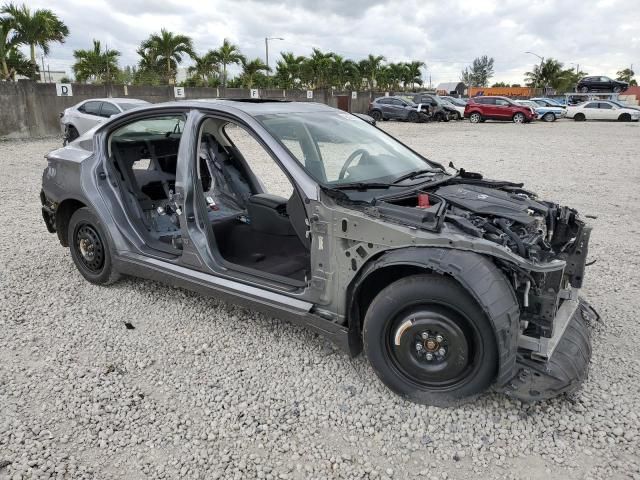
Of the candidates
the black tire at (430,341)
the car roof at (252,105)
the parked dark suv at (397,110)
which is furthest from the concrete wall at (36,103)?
the black tire at (430,341)

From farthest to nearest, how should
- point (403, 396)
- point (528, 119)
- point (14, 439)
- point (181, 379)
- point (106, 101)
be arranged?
point (528, 119), point (106, 101), point (181, 379), point (403, 396), point (14, 439)

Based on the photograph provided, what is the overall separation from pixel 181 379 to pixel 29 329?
59.7 inches

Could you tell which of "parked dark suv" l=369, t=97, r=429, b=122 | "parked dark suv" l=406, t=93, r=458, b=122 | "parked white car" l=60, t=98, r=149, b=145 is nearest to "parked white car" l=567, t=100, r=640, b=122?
"parked dark suv" l=406, t=93, r=458, b=122

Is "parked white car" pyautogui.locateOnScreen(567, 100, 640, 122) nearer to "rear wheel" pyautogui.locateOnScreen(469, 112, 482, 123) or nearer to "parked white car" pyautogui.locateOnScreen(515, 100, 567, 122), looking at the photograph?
"parked white car" pyautogui.locateOnScreen(515, 100, 567, 122)

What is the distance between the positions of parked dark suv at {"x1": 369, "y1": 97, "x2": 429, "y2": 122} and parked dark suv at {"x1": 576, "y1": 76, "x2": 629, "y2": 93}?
19084mm

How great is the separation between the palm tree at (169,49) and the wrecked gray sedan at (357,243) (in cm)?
3142

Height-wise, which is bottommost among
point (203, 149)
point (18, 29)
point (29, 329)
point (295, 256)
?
point (29, 329)

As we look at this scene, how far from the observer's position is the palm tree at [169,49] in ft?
106

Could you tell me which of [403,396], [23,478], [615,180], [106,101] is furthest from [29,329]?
[106,101]

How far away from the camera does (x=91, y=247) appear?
4422 millimetres

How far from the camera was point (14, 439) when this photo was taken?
8.49 feet

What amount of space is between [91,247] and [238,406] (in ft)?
7.87

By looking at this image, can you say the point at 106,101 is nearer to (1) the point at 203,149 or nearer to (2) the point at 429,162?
(1) the point at 203,149

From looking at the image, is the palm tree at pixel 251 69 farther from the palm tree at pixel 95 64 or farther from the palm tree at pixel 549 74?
the palm tree at pixel 549 74
